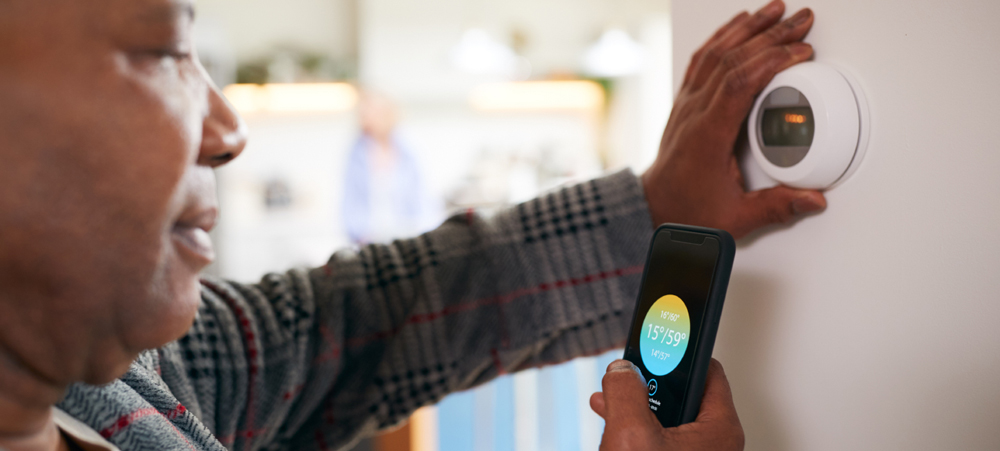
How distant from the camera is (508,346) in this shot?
61 centimetres

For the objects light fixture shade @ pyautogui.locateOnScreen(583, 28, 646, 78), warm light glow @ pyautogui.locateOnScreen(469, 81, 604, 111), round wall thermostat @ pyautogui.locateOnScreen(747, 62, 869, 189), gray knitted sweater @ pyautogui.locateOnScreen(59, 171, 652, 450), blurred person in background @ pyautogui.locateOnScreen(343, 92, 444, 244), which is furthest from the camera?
warm light glow @ pyautogui.locateOnScreen(469, 81, 604, 111)

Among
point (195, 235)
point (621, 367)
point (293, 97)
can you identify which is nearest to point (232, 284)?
point (195, 235)

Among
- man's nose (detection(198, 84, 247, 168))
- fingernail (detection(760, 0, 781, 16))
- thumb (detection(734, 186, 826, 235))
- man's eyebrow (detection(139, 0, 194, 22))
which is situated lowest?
thumb (detection(734, 186, 826, 235))

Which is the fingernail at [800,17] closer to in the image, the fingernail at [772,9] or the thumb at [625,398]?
the fingernail at [772,9]

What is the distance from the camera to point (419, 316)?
614mm

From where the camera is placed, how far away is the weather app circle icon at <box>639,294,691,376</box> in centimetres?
37

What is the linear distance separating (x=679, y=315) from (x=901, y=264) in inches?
4.8

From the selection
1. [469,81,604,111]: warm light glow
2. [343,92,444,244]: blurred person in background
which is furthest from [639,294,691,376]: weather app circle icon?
[469,81,604,111]: warm light glow

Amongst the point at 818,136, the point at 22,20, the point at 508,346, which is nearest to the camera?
the point at 22,20

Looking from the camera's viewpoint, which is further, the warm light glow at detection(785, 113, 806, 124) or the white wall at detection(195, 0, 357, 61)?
the white wall at detection(195, 0, 357, 61)

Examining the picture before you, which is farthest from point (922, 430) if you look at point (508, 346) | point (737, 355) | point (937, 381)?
point (508, 346)

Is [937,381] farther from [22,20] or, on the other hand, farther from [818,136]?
[22,20]

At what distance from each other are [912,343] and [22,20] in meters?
0.45

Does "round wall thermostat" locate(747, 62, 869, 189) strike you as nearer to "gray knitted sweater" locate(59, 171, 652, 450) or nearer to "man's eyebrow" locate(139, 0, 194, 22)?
"gray knitted sweater" locate(59, 171, 652, 450)
